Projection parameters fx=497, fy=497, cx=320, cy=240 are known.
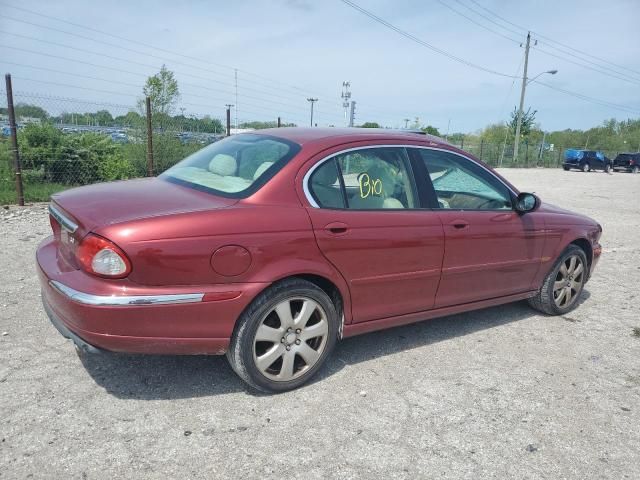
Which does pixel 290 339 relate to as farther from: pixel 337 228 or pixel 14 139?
pixel 14 139

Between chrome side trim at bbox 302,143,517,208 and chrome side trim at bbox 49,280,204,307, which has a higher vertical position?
chrome side trim at bbox 302,143,517,208

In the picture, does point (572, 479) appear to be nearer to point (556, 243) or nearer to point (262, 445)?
point (262, 445)

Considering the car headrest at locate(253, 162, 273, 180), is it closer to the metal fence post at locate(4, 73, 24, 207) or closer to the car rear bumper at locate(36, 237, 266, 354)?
the car rear bumper at locate(36, 237, 266, 354)

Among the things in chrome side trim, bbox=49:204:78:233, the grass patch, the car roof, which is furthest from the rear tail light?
the grass patch

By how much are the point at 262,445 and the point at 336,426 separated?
0.44 m

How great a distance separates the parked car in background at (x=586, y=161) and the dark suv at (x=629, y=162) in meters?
2.54

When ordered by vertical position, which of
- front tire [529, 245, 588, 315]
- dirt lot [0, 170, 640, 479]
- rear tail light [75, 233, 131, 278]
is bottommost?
dirt lot [0, 170, 640, 479]

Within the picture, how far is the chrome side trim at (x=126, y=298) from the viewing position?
2500 mm

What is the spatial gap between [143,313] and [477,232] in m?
Result: 2.48

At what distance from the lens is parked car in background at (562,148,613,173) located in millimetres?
35469

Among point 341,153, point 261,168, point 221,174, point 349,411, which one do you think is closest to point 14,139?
point 221,174

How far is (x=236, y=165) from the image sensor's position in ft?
10.9

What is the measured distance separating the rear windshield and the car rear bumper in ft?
2.13

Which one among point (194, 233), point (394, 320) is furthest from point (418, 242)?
point (194, 233)
